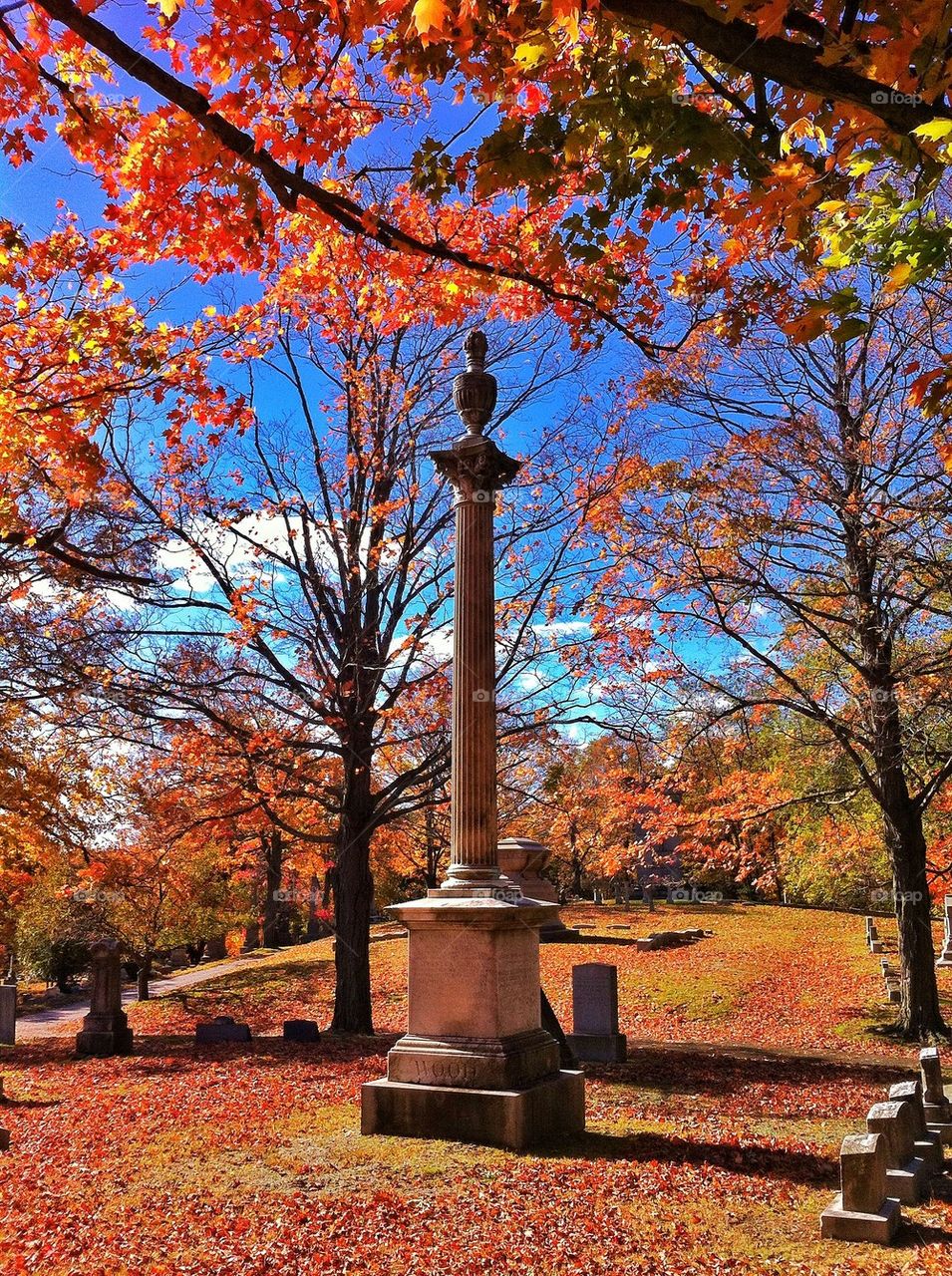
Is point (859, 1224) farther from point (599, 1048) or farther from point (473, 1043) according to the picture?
point (599, 1048)

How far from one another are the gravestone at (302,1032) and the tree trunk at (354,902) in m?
0.86

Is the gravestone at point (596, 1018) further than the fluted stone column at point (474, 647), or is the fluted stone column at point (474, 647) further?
the gravestone at point (596, 1018)

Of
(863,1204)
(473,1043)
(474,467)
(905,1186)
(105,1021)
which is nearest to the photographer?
(863,1204)

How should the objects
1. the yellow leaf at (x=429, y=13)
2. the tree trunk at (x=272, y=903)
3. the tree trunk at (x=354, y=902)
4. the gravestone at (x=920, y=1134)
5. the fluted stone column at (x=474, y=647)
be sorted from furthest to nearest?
1. the tree trunk at (x=272, y=903)
2. the tree trunk at (x=354, y=902)
3. the fluted stone column at (x=474, y=647)
4. the gravestone at (x=920, y=1134)
5. the yellow leaf at (x=429, y=13)

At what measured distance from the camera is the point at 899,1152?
22.4 ft

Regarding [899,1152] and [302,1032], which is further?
[302,1032]

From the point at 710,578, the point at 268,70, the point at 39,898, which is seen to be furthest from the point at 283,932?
the point at 268,70

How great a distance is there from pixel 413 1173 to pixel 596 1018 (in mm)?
7325

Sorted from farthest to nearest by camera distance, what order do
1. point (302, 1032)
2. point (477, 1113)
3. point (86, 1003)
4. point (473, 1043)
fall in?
point (86, 1003) → point (302, 1032) → point (473, 1043) → point (477, 1113)

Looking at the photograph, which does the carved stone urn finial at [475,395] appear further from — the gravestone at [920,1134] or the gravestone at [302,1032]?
the gravestone at [302,1032]

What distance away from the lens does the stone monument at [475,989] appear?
311 inches

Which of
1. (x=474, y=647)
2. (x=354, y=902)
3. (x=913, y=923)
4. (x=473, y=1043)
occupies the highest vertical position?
(x=474, y=647)

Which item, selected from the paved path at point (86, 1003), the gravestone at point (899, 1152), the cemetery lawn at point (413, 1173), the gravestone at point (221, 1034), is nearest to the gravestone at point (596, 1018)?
the cemetery lawn at point (413, 1173)

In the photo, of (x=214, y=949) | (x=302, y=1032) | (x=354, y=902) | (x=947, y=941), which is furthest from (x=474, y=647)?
(x=214, y=949)
